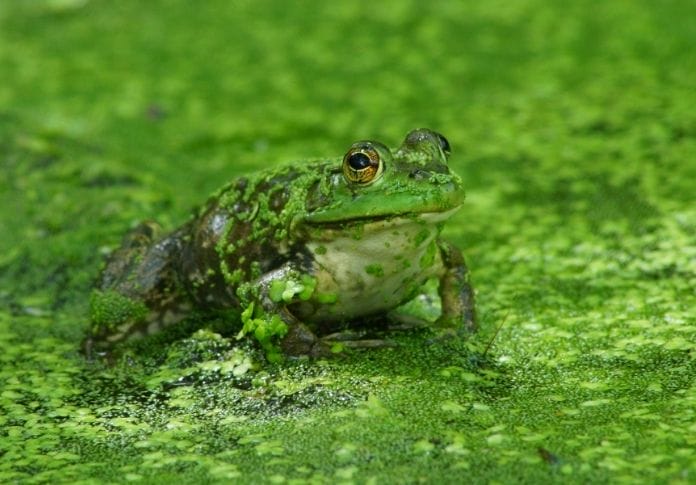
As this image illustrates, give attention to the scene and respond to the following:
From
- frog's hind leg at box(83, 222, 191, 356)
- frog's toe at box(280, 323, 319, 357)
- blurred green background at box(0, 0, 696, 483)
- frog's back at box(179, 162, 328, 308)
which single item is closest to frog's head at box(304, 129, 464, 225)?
frog's back at box(179, 162, 328, 308)

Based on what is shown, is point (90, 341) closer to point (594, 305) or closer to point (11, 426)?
point (11, 426)

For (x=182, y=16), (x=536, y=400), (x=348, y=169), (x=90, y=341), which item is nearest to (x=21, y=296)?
(x=90, y=341)

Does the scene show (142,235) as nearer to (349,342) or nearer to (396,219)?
(349,342)

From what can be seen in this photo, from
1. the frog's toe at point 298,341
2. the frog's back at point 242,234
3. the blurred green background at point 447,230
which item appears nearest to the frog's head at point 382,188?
the frog's back at point 242,234

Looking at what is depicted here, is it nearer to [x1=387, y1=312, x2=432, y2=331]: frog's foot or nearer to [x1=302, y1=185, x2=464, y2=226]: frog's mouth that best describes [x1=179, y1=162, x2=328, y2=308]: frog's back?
[x1=302, y1=185, x2=464, y2=226]: frog's mouth

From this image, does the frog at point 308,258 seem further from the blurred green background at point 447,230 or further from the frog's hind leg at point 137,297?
the blurred green background at point 447,230
